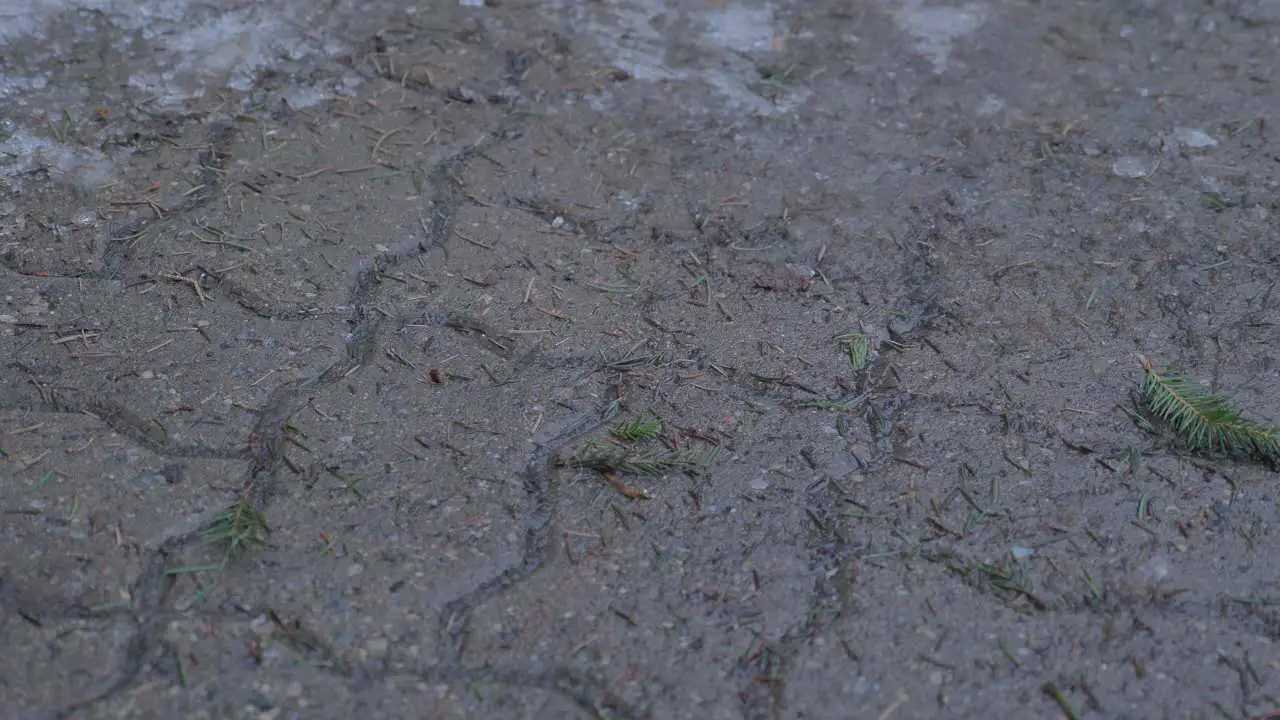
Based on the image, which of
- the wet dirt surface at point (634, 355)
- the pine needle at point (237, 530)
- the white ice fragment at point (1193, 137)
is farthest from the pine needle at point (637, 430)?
the white ice fragment at point (1193, 137)

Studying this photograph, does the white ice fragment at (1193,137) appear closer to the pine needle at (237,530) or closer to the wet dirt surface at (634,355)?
the wet dirt surface at (634,355)

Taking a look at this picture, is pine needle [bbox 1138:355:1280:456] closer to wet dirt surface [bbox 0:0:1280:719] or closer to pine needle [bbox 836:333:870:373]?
wet dirt surface [bbox 0:0:1280:719]

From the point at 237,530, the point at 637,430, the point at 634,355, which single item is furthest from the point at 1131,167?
the point at 237,530

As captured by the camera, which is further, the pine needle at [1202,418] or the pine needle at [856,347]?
the pine needle at [856,347]

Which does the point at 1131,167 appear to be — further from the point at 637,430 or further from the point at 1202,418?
the point at 637,430

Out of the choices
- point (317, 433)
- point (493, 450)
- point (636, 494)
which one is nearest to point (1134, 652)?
point (636, 494)

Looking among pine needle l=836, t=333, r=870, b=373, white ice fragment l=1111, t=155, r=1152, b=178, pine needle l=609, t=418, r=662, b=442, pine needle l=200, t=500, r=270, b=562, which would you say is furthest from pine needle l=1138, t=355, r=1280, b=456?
pine needle l=200, t=500, r=270, b=562
